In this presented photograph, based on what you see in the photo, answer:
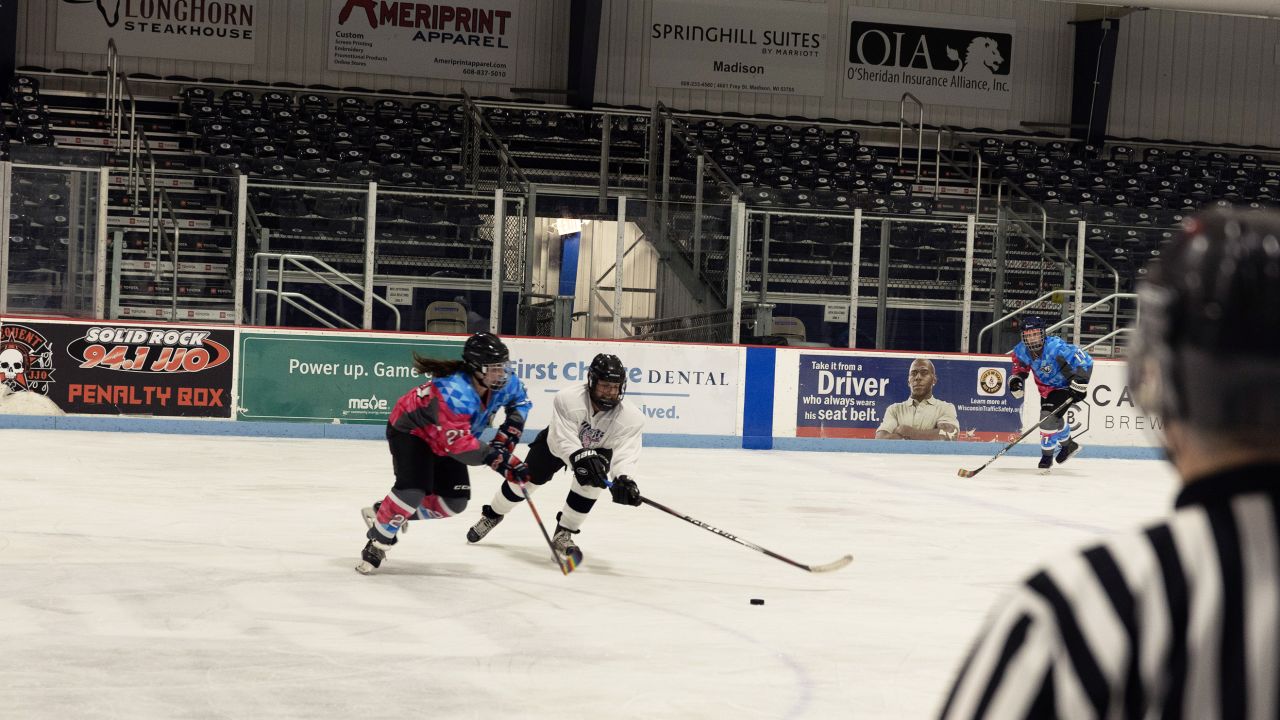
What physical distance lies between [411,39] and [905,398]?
10829 millimetres

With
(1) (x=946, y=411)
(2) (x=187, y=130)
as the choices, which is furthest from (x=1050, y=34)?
(2) (x=187, y=130)

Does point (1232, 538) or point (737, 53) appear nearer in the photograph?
point (1232, 538)

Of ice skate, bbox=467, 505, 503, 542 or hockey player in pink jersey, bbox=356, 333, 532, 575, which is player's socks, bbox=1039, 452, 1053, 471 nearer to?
ice skate, bbox=467, 505, 503, 542

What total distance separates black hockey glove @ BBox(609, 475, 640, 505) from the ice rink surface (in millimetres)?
361

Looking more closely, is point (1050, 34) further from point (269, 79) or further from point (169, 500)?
point (169, 500)

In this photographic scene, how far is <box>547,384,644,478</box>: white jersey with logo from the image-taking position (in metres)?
6.35

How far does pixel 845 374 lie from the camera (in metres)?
13.6

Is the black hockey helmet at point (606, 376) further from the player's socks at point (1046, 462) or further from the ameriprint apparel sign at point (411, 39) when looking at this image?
the ameriprint apparel sign at point (411, 39)

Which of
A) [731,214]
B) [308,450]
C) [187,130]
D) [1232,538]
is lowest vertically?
[308,450]

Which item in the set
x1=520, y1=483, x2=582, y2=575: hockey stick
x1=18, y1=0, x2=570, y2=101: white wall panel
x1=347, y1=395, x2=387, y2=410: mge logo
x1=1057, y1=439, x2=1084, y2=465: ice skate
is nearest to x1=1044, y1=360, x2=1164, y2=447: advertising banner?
x1=1057, y1=439, x2=1084, y2=465: ice skate

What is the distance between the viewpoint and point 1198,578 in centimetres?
96

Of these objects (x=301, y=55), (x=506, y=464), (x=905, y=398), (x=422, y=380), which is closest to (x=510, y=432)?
(x=506, y=464)

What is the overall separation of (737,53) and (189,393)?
12.0 meters

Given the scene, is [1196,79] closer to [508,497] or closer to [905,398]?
[905,398]
